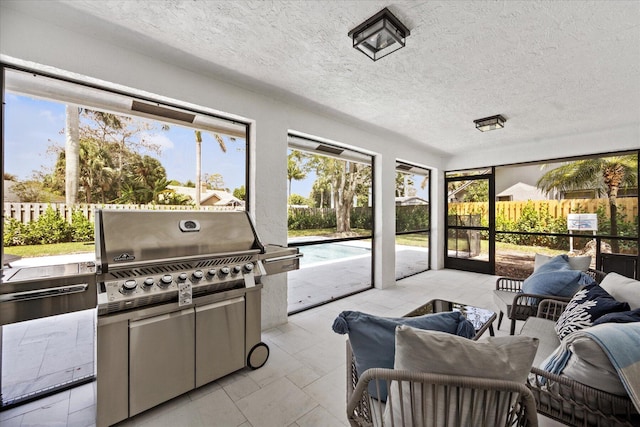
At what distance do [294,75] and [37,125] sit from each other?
206 centimetres

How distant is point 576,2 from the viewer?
5.57ft

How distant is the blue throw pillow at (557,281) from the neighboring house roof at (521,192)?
126 inches

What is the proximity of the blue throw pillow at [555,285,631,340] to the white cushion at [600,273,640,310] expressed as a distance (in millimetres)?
54

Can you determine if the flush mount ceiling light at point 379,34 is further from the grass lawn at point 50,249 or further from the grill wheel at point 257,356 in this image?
the grass lawn at point 50,249

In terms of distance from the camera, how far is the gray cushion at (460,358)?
3.12ft


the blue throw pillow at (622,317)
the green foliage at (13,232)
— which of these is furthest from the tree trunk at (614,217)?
the green foliage at (13,232)

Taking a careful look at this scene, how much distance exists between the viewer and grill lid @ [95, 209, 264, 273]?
1.71 metres

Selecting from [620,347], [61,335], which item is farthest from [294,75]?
[61,335]

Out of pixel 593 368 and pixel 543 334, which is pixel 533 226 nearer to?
pixel 543 334

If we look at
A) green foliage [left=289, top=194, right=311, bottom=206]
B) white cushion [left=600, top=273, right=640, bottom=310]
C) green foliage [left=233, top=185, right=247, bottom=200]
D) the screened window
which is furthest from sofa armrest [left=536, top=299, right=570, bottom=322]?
green foliage [left=233, top=185, right=247, bottom=200]

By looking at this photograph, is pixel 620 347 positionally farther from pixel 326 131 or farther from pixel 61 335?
pixel 61 335

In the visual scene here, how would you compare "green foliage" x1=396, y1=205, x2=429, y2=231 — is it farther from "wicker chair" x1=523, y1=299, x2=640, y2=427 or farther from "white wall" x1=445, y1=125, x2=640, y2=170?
"wicker chair" x1=523, y1=299, x2=640, y2=427

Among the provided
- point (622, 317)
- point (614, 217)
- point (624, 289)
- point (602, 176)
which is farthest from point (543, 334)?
point (602, 176)

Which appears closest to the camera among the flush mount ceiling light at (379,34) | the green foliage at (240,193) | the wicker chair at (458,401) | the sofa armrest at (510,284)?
the wicker chair at (458,401)
